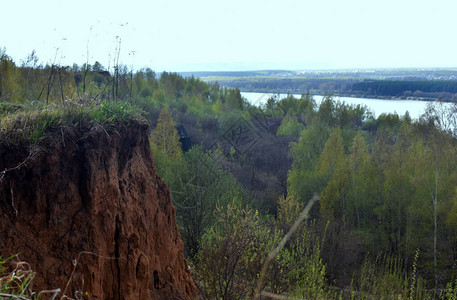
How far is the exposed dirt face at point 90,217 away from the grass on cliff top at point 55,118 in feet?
0.47

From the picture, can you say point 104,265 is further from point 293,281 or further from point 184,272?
point 293,281

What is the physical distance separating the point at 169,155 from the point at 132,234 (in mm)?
20311

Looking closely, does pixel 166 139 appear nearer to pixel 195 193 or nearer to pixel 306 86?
pixel 195 193

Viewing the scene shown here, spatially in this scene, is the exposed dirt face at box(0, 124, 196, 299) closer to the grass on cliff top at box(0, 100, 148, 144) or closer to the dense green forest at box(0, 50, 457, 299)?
the grass on cliff top at box(0, 100, 148, 144)

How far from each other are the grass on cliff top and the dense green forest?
0.36 ft

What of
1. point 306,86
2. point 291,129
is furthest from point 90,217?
point 306,86

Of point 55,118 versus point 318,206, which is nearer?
point 55,118

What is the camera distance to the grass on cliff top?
4.70 metres

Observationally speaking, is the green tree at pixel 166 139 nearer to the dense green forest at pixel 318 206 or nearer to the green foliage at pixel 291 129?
the dense green forest at pixel 318 206

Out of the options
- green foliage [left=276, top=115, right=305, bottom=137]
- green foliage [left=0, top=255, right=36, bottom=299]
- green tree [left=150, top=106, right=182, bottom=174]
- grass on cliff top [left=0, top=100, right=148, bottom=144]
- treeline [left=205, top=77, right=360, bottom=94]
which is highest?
treeline [left=205, top=77, right=360, bottom=94]

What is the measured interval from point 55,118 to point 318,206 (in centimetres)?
2239

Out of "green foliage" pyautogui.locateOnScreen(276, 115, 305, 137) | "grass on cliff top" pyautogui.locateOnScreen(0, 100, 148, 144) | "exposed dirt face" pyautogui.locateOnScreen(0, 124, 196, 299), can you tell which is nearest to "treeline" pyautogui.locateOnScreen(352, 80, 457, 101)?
"green foliage" pyautogui.locateOnScreen(276, 115, 305, 137)

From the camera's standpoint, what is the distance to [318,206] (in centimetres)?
2575

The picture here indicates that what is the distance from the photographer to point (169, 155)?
84.3 feet
